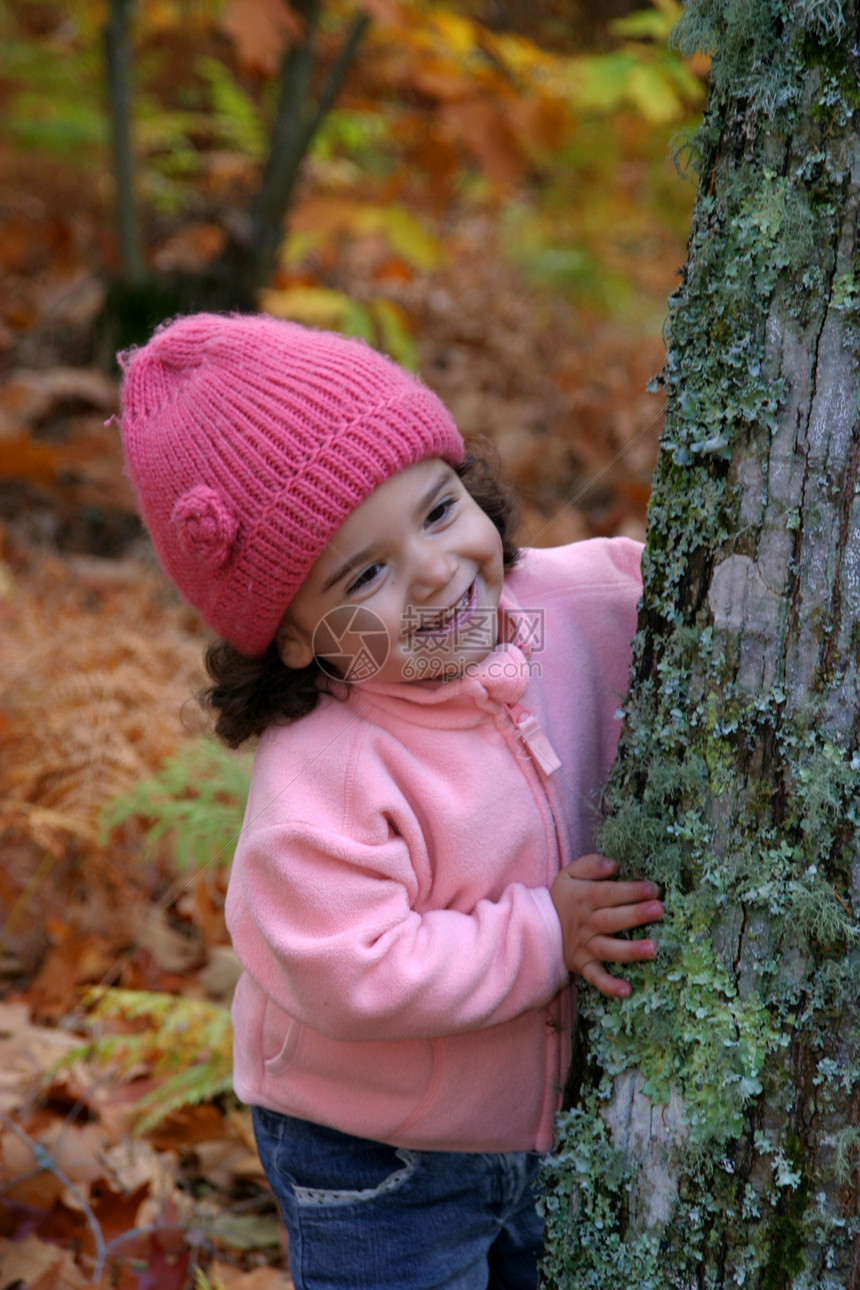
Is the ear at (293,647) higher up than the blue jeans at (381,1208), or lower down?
higher up

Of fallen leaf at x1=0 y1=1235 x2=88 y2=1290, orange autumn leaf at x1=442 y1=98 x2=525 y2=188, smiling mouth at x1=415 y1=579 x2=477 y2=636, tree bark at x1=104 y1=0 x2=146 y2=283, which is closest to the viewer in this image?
smiling mouth at x1=415 y1=579 x2=477 y2=636

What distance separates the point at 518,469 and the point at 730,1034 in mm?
4104

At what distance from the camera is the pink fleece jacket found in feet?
5.05

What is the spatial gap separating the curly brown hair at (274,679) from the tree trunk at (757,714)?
0.55 metres

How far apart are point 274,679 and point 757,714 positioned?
842mm

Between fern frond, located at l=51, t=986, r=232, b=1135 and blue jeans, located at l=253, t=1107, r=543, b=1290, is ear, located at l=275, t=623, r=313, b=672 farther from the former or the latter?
fern frond, located at l=51, t=986, r=232, b=1135

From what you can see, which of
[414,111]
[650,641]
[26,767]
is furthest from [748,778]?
[414,111]

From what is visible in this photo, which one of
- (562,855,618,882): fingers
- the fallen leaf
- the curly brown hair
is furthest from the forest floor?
(562,855,618,882): fingers

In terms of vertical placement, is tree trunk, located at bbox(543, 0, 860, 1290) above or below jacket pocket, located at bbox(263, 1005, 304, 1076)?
above

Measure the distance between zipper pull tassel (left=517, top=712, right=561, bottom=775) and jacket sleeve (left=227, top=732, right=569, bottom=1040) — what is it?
21cm

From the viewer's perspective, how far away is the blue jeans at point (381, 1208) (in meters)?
1.78

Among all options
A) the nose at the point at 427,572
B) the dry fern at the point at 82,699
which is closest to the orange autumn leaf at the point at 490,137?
the dry fern at the point at 82,699

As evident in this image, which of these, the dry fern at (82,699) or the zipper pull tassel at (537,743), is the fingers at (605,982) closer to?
the zipper pull tassel at (537,743)

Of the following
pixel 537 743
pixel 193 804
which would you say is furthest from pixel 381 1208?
pixel 193 804
